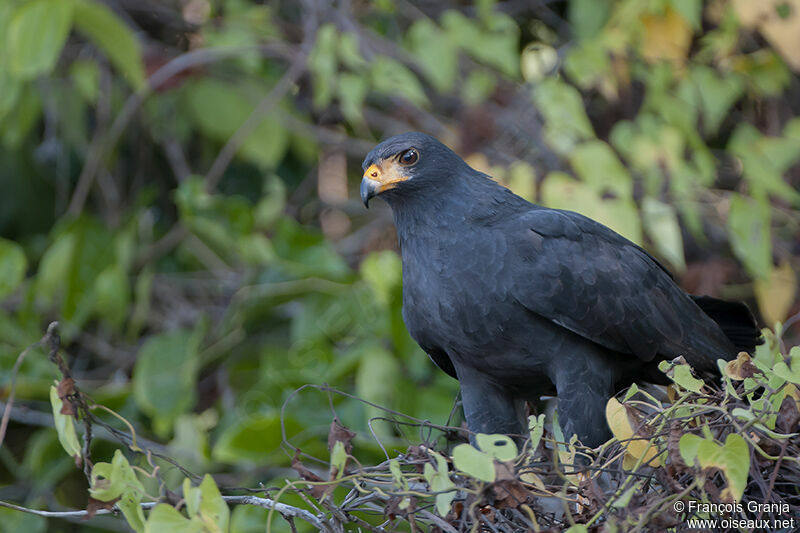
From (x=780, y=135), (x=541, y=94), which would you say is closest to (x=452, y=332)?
(x=541, y=94)

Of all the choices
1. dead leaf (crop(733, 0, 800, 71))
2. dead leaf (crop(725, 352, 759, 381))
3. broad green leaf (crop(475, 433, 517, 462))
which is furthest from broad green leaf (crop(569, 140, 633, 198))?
broad green leaf (crop(475, 433, 517, 462))

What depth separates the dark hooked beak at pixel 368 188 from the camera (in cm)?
262

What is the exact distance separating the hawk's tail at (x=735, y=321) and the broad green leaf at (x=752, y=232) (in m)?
1.06

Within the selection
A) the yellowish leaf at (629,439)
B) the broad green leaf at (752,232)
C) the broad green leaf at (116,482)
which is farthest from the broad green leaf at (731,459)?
the broad green leaf at (752,232)

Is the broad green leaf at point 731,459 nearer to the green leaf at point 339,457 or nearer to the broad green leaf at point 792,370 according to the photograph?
the broad green leaf at point 792,370

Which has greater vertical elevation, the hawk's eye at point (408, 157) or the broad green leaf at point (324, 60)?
the broad green leaf at point (324, 60)

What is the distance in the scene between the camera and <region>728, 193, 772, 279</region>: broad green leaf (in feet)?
12.8

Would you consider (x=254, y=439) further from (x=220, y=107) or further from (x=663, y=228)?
(x=220, y=107)

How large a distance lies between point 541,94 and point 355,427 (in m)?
1.71

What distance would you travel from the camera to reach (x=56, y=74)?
16.8ft

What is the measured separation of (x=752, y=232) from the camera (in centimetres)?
396

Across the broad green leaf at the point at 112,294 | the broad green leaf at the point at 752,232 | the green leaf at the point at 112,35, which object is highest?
the green leaf at the point at 112,35

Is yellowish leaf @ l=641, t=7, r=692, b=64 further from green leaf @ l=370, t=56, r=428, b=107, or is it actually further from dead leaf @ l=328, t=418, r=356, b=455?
dead leaf @ l=328, t=418, r=356, b=455

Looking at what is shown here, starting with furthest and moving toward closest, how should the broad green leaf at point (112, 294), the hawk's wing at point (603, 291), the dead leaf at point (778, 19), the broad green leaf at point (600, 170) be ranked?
1. the broad green leaf at point (112, 294)
2. the dead leaf at point (778, 19)
3. the broad green leaf at point (600, 170)
4. the hawk's wing at point (603, 291)
